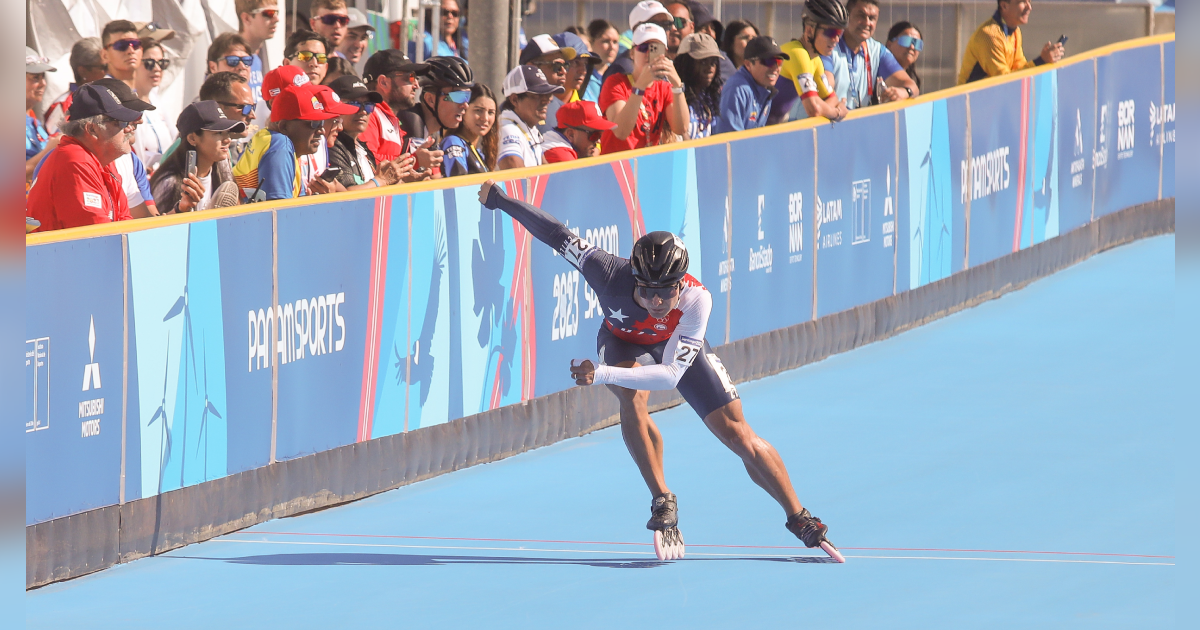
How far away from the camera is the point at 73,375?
6.49m

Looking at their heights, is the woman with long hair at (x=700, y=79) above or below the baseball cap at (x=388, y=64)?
below

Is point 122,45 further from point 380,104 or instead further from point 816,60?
point 816,60

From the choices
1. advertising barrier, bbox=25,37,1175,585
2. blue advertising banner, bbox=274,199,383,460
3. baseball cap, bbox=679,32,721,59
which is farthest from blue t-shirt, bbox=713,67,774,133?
blue advertising banner, bbox=274,199,383,460

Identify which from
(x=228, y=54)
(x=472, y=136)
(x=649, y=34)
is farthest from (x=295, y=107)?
(x=649, y=34)

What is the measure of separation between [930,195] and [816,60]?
223 centimetres

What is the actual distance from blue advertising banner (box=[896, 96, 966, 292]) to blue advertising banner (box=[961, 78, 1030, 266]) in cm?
25

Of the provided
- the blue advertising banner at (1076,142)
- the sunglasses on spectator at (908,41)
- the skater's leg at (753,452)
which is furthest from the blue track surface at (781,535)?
the blue advertising banner at (1076,142)

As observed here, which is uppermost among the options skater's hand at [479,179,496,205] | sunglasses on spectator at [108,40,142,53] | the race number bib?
sunglasses on spectator at [108,40,142,53]

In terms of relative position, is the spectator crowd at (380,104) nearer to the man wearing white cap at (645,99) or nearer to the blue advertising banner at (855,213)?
the man wearing white cap at (645,99)

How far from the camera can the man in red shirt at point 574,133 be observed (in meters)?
10.5

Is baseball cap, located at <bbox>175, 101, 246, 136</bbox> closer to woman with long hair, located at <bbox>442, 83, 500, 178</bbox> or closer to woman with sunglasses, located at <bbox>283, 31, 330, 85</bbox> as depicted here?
woman with long hair, located at <bbox>442, 83, 500, 178</bbox>

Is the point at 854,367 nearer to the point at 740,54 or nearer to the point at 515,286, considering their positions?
the point at 740,54

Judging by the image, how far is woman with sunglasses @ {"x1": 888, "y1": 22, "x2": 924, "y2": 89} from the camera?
14414 millimetres

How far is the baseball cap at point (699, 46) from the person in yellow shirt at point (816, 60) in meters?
0.66
